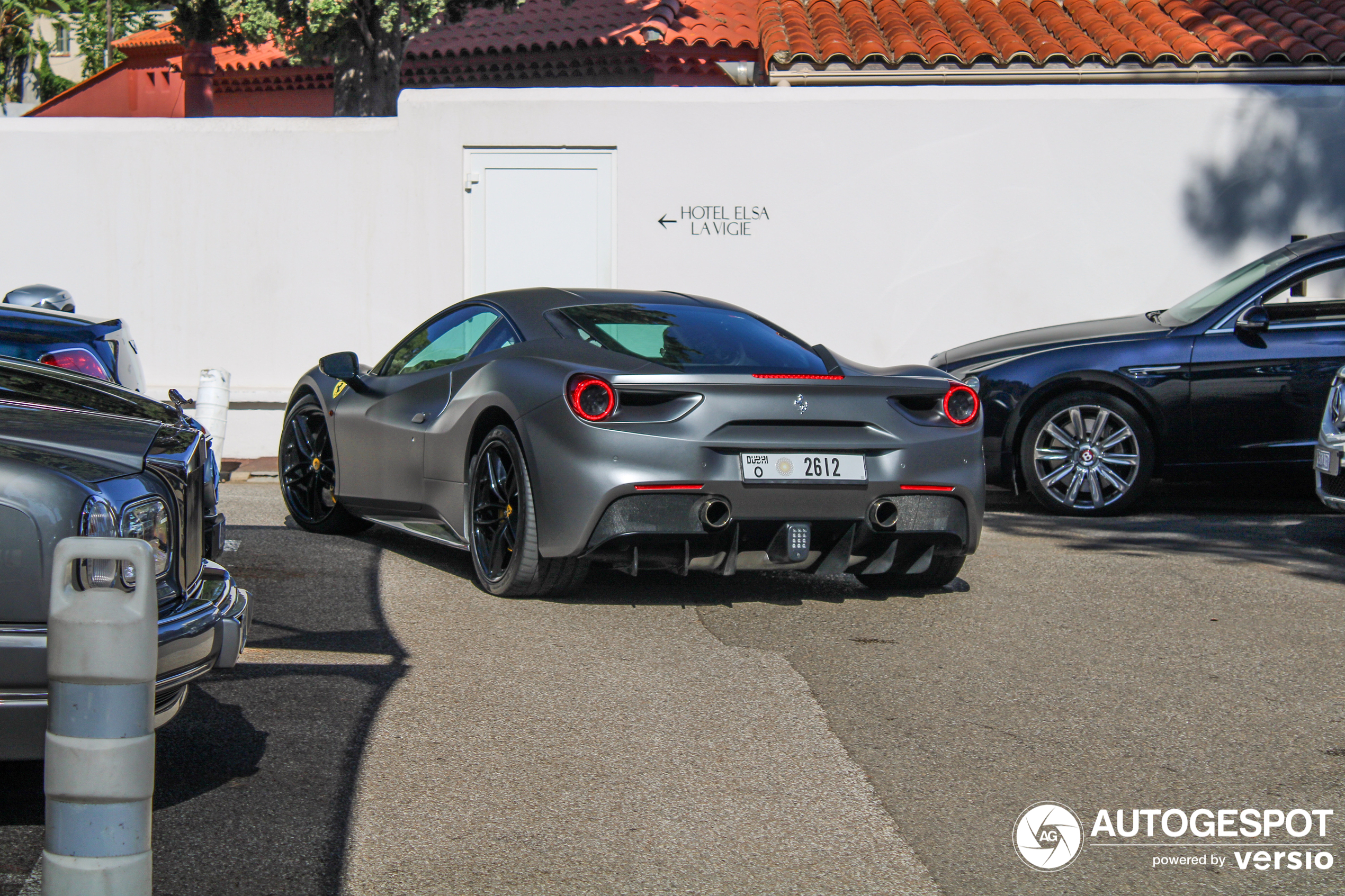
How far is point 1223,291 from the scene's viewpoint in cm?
947

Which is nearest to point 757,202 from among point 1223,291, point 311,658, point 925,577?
point 1223,291

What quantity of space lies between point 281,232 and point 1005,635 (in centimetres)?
839

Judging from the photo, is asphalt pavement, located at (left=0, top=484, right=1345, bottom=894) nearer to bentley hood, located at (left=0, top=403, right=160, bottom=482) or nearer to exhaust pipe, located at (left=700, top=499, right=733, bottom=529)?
exhaust pipe, located at (left=700, top=499, right=733, bottom=529)

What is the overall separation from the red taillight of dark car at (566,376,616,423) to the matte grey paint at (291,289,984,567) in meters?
0.03

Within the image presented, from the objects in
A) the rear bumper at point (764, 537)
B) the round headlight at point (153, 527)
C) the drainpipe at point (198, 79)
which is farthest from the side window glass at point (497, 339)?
the drainpipe at point (198, 79)

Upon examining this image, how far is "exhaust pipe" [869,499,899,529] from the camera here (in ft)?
19.2

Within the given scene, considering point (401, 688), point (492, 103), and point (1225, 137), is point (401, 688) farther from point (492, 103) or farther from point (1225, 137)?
point (1225, 137)

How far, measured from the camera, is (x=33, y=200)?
12.2 m

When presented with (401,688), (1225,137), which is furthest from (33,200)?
(1225,137)

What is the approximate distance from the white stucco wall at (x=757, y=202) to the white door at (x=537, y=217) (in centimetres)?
11

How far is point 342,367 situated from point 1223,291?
5.69 meters

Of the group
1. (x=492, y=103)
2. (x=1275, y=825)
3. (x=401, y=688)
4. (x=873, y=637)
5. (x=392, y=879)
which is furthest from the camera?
(x=492, y=103)

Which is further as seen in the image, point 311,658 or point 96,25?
point 96,25

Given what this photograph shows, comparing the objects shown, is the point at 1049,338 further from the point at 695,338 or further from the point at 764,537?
the point at 764,537
